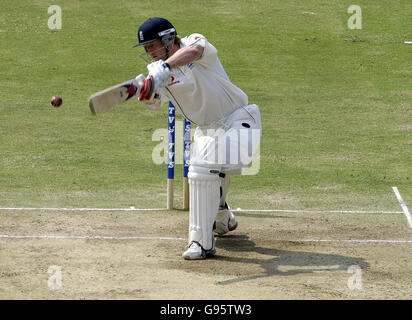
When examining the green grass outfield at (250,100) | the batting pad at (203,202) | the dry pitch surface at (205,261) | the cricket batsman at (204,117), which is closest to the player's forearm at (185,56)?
the cricket batsman at (204,117)

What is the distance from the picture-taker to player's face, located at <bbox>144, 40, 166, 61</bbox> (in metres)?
8.31

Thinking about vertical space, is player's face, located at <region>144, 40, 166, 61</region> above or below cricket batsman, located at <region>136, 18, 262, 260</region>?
above

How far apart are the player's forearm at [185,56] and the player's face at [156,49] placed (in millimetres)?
362

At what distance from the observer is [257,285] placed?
754cm

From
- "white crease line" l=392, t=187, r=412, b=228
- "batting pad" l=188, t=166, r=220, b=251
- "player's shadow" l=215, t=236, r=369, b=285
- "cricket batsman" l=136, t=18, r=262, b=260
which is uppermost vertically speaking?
"cricket batsman" l=136, t=18, r=262, b=260

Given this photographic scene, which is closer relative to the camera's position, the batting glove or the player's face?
the batting glove

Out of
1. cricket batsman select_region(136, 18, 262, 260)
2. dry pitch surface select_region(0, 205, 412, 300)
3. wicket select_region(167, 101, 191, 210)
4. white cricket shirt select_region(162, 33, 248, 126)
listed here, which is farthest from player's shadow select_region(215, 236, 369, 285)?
wicket select_region(167, 101, 191, 210)

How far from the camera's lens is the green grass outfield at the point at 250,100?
11953 millimetres

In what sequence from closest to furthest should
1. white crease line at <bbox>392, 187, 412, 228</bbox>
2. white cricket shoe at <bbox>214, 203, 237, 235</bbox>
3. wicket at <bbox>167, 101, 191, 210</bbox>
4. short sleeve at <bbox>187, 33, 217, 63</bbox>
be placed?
short sleeve at <bbox>187, 33, 217, 63</bbox>, white cricket shoe at <bbox>214, 203, 237, 235</bbox>, white crease line at <bbox>392, 187, 412, 228</bbox>, wicket at <bbox>167, 101, 191, 210</bbox>

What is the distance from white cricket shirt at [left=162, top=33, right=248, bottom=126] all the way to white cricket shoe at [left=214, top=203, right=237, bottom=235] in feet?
3.64

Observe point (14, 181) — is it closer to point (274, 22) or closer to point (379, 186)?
point (379, 186)

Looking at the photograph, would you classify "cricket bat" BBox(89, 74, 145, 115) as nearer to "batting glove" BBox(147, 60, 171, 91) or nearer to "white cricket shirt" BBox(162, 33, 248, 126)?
"batting glove" BBox(147, 60, 171, 91)

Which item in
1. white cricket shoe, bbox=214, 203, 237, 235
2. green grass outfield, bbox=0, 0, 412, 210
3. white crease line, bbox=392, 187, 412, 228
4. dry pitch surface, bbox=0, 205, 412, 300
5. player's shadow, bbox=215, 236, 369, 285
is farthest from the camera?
green grass outfield, bbox=0, 0, 412, 210
